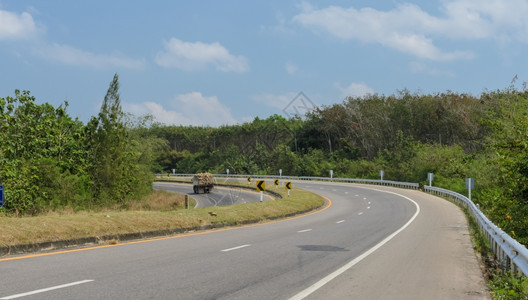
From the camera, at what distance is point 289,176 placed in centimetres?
8181

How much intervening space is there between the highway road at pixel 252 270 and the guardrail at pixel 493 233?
627 millimetres

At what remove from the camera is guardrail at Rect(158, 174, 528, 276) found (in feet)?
26.5

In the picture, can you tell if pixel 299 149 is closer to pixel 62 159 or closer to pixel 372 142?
pixel 372 142

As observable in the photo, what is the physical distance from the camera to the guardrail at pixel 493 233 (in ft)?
26.5

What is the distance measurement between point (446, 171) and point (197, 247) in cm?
5188

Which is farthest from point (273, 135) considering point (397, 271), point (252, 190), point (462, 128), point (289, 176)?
point (397, 271)

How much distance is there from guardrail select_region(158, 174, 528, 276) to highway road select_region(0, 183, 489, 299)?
Answer: 627mm

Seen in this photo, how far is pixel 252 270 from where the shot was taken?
31.9ft

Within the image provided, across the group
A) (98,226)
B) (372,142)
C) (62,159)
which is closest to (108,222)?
(98,226)

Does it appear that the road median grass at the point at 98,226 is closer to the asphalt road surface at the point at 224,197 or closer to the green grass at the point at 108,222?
the green grass at the point at 108,222

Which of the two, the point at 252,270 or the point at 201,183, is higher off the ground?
the point at 201,183

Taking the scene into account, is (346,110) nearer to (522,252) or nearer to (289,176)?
(289,176)

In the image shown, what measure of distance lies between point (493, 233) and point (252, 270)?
271 inches

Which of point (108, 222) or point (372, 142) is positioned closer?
point (108, 222)
